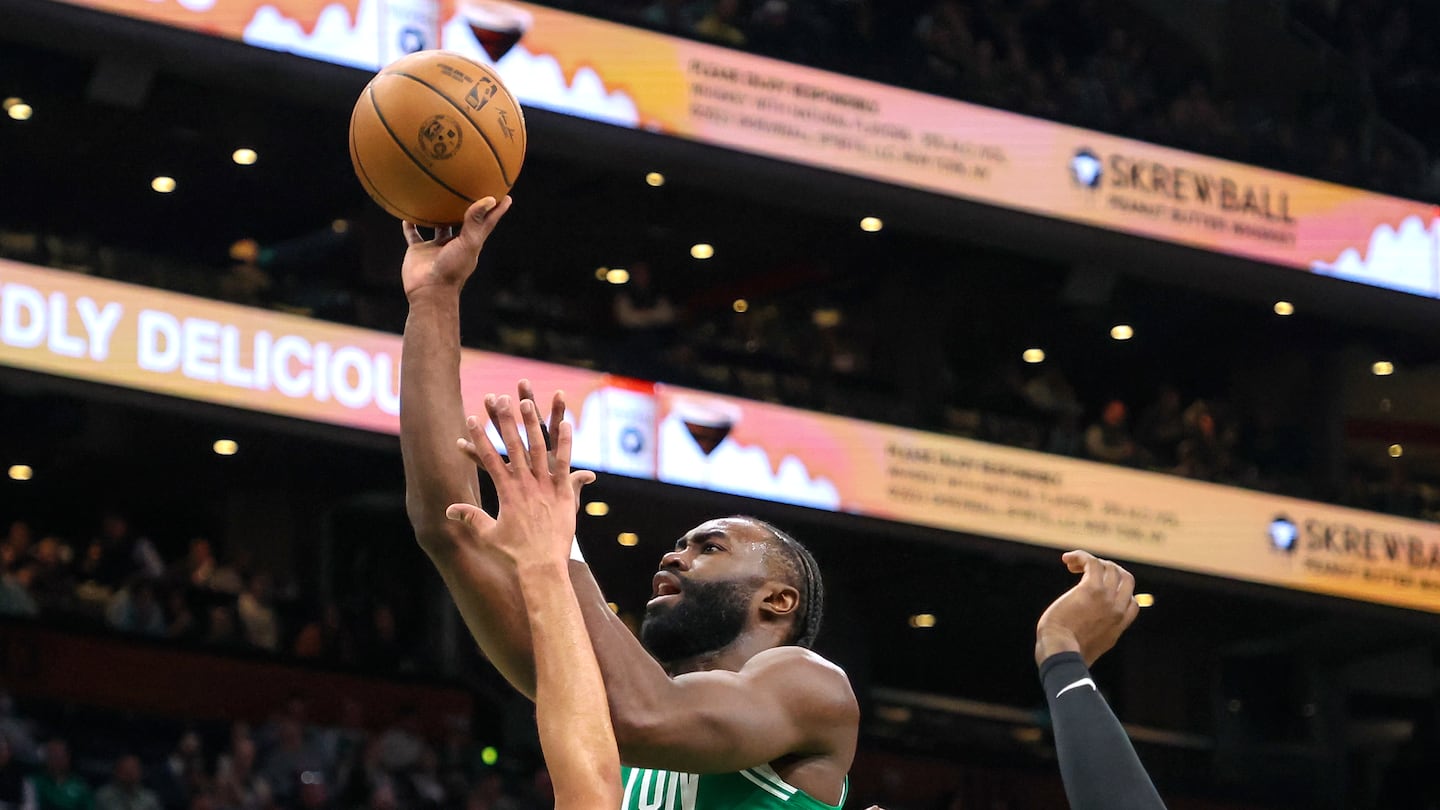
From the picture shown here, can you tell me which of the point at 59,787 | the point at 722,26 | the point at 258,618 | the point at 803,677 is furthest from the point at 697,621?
the point at 722,26

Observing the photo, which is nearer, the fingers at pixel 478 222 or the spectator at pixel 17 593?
the fingers at pixel 478 222

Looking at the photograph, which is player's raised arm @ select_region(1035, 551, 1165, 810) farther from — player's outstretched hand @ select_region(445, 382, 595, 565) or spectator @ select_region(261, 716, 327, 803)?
spectator @ select_region(261, 716, 327, 803)

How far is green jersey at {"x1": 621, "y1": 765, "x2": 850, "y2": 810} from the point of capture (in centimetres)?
406

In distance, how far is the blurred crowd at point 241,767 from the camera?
47.4 ft

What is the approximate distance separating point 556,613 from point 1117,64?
76.5ft

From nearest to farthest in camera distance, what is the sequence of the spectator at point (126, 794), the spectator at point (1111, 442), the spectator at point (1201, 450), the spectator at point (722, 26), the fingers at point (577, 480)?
the fingers at point (577, 480)
the spectator at point (126, 794)
the spectator at point (722, 26)
the spectator at point (1111, 442)
the spectator at point (1201, 450)

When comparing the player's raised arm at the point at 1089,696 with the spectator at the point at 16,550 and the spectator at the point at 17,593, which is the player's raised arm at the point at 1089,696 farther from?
the spectator at the point at 16,550

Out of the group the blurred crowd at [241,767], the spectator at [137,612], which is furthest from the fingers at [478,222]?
the spectator at [137,612]

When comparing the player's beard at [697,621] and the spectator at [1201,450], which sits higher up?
the spectator at [1201,450]

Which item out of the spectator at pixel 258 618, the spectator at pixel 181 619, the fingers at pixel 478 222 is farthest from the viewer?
the spectator at pixel 258 618

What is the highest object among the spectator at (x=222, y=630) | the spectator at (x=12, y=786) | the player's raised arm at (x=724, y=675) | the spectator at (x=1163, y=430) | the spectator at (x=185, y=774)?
the spectator at (x=1163, y=430)

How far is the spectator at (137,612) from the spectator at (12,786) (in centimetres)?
339

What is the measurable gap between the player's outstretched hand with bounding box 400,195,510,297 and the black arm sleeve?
1.42 meters

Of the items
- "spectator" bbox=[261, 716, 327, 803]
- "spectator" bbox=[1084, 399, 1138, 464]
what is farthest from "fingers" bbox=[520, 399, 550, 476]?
"spectator" bbox=[1084, 399, 1138, 464]
